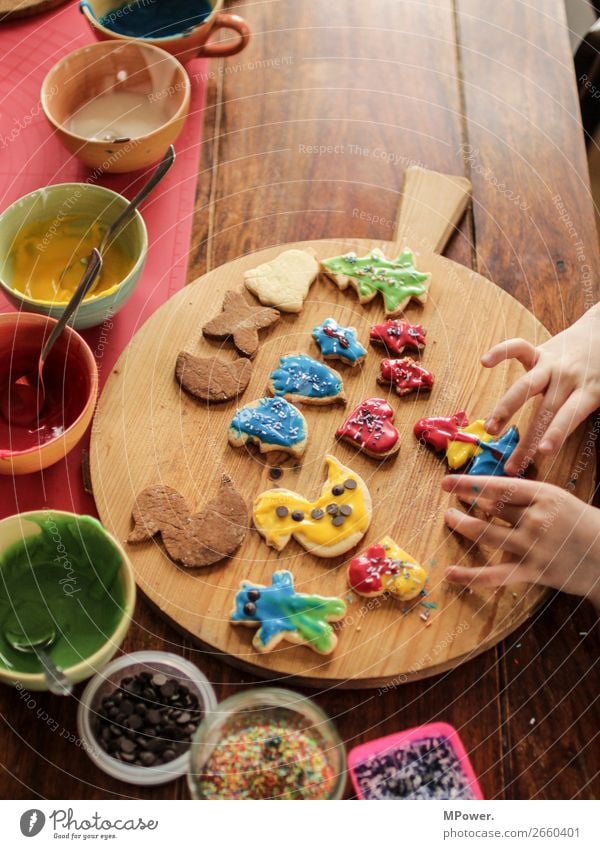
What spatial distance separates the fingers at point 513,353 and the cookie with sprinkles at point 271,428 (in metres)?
0.31

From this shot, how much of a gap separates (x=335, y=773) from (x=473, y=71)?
1.39 meters

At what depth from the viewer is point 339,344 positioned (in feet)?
4.73

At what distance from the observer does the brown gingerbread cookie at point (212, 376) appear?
4.60ft

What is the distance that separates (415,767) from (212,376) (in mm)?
647

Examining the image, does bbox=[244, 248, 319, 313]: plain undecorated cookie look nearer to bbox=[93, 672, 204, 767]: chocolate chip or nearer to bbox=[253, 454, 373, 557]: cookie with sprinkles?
bbox=[253, 454, 373, 557]: cookie with sprinkles

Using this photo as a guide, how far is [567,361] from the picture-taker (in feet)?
4.72

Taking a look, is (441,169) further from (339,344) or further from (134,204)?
(134,204)

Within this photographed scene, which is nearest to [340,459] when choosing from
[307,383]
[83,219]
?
[307,383]

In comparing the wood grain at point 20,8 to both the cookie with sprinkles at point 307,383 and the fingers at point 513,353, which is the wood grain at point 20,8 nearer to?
the cookie with sprinkles at point 307,383
